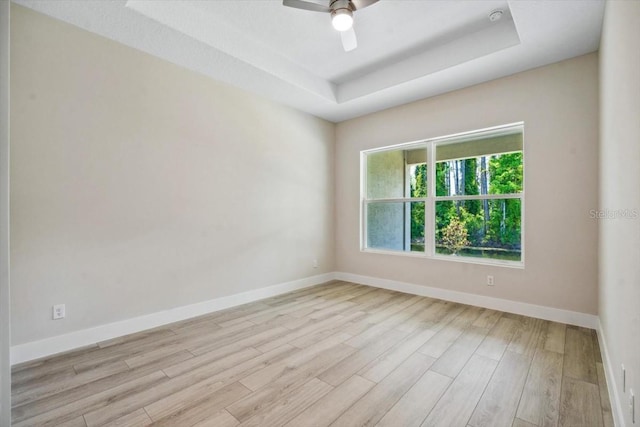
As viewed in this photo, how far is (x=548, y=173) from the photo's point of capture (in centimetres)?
310

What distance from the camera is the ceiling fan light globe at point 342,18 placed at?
7.58ft

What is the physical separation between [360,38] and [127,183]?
277cm

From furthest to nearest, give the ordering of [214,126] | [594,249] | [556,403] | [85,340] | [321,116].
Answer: [321,116], [214,126], [594,249], [85,340], [556,403]

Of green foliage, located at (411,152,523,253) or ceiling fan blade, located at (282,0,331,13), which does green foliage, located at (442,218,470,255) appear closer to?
green foliage, located at (411,152,523,253)

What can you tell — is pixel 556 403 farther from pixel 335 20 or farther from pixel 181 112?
pixel 181 112

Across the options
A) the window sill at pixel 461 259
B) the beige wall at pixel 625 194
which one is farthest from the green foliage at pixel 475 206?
the beige wall at pixel 625 194

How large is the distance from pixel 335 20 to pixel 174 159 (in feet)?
6.82

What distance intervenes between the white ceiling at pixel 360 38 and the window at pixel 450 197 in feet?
2.61

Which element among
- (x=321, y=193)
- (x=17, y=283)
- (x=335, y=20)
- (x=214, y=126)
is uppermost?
(x=335, y=20)

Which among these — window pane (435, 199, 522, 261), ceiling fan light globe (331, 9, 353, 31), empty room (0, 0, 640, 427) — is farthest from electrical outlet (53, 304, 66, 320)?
window pane (435, 199, 522, 261)

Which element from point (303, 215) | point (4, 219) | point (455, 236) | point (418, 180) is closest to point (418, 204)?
point (418, 180)

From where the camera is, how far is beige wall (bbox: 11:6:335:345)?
2.32 meters

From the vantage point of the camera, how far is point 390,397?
183 centimetres

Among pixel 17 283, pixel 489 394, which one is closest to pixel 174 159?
pixel 17 283
